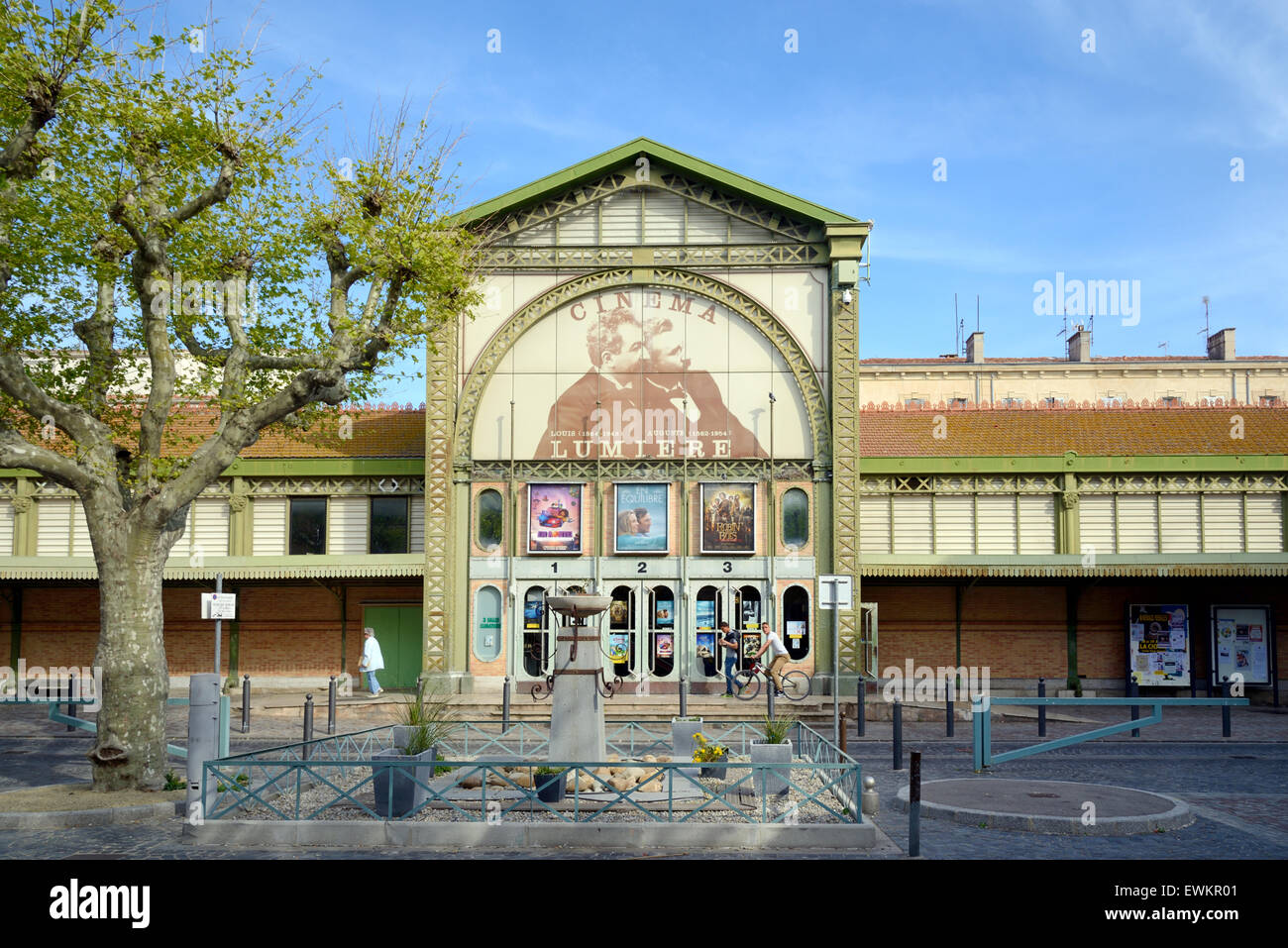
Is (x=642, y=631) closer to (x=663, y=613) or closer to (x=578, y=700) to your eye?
(x=663, y=613)

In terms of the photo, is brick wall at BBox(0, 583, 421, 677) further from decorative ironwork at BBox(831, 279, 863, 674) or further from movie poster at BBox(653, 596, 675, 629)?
decorative ironwork at BBox(831, 279, 863, 674)

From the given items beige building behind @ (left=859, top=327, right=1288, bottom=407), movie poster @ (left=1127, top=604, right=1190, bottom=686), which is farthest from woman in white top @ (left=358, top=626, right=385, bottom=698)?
beige building behind @ (left=859, top=327, right=1288, bottom=407)

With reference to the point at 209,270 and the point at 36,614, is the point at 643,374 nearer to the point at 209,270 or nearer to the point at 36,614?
the point at 209,270

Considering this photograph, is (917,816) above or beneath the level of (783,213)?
beneath

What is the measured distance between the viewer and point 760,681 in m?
27.5

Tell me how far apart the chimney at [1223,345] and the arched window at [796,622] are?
4145 centimetres

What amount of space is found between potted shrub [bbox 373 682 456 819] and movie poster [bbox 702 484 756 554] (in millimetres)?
12633

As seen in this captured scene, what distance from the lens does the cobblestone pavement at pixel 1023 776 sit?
11.9 meters

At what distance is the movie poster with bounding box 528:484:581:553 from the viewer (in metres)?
28.7

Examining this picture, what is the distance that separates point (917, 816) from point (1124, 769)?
8.32m

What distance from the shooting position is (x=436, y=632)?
28.2 metres

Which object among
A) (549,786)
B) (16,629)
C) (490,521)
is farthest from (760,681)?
(16,629)
